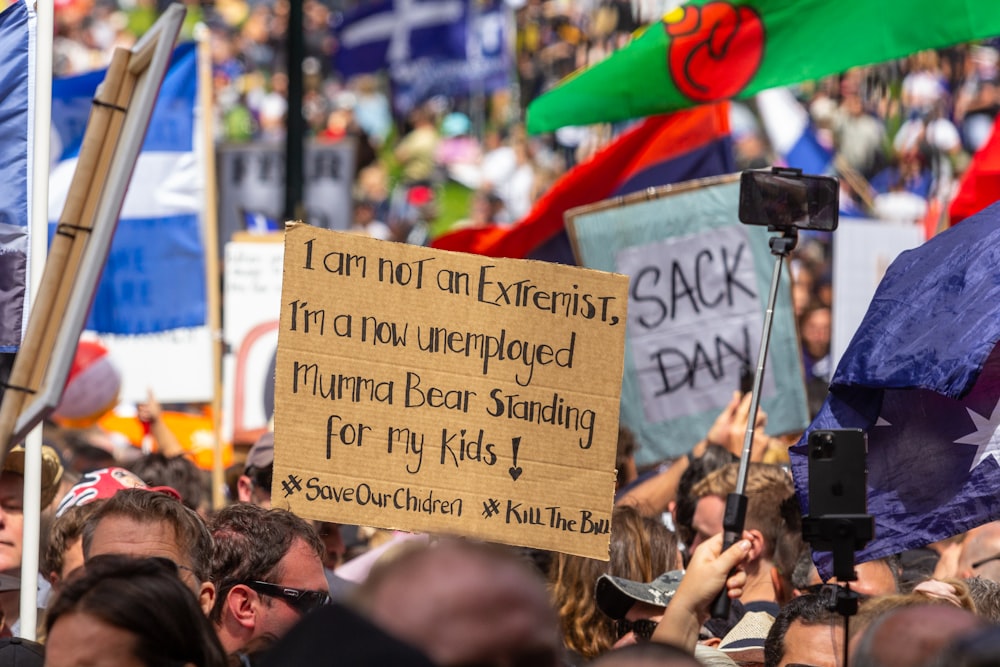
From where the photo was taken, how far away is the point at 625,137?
821 cm

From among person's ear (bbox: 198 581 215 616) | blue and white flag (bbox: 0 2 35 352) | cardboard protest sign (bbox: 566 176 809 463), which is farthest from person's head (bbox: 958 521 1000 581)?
blue and white flag (bbox: 0 2 35 352)

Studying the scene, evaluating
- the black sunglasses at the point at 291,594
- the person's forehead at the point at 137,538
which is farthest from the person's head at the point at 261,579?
the person's forehead at the point at 137,538

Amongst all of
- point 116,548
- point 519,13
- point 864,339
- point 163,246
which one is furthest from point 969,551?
→ point 519,13

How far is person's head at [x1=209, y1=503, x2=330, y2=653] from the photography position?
380 centimetres

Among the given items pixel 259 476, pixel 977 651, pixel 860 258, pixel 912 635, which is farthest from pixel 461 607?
pixel 860 258

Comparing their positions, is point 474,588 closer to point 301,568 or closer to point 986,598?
point 301,568

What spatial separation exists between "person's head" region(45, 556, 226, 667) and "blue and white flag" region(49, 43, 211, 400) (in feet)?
19.4

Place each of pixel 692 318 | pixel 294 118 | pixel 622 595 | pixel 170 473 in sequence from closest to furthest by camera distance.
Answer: pixel 622 595 → pixel 170 473 → pixel 692 318 → pixel 294 118

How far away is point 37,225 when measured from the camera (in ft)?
15.9

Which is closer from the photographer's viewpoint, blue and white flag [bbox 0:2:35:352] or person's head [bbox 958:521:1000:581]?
blue and white flag [bbox 0:2:35:352]

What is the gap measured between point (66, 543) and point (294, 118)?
594 cm

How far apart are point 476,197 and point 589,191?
1028cm

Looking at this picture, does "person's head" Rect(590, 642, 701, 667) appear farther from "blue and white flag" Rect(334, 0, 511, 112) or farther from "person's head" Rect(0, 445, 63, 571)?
"blue and white flag" Rect(334, 0, 511, 112)

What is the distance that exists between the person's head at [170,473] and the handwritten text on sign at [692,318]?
6.87ft
